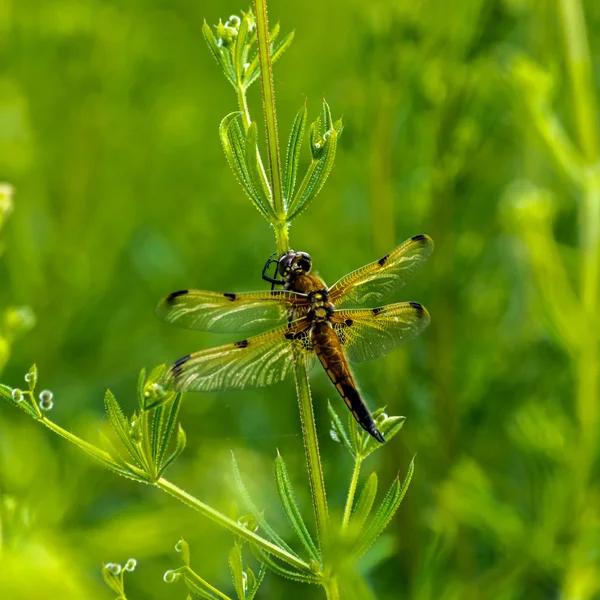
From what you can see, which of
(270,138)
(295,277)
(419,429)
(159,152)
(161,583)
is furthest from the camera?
(159,152)

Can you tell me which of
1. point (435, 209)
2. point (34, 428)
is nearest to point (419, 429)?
point (435, 209)

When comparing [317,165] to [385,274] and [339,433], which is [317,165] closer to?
[339,433]

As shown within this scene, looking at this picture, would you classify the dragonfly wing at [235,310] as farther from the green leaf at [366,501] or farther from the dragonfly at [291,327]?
the green leaf at [366,501]

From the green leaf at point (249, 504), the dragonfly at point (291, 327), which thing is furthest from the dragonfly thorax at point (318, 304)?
the green leaf at point (249, 504)

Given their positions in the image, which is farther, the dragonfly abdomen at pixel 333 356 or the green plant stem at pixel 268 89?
the dragonfly abdomen at pixel 333 356

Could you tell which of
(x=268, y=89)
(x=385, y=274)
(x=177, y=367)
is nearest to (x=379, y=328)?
(x=385, y=274)

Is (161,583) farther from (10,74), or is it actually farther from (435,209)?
(10,74)

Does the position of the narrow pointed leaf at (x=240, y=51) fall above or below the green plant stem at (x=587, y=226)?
above
